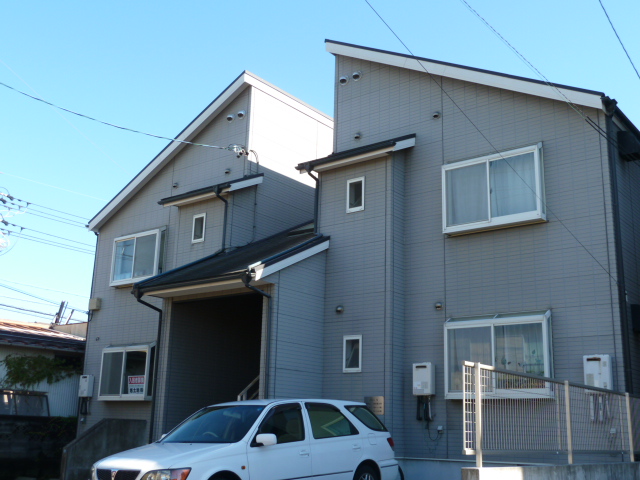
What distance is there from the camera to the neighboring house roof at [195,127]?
18672mm

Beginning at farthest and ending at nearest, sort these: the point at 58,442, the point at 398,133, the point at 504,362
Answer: the point at 58,442 < the point at 398,133 < the point at 504,362

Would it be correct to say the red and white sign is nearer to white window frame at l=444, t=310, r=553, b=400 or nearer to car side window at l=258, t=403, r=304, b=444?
white window frame at l=444, t=310, r=553, b=400

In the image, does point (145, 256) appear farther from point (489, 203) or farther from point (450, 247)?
point (489, 203)

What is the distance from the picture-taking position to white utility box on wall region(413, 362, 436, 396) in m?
12.9

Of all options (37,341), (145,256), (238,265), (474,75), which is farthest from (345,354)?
(37,341)

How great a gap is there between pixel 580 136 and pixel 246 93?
30.5ft

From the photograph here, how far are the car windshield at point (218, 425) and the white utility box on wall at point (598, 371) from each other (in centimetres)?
Answer: 563

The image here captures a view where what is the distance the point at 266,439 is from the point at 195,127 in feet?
41.6

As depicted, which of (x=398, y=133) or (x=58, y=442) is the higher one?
(x=398, y=133)

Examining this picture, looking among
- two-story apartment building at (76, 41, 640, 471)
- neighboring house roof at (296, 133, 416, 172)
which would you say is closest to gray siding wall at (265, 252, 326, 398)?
two-story apartment building at (76, 41, 640, 471)

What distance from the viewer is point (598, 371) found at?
36.6 feet

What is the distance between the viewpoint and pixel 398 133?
15047 millimetres

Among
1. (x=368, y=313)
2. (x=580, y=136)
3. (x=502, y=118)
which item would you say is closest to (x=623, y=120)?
(x=580, y=136)

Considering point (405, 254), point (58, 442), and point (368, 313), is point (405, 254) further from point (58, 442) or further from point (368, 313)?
point (58, 442)
